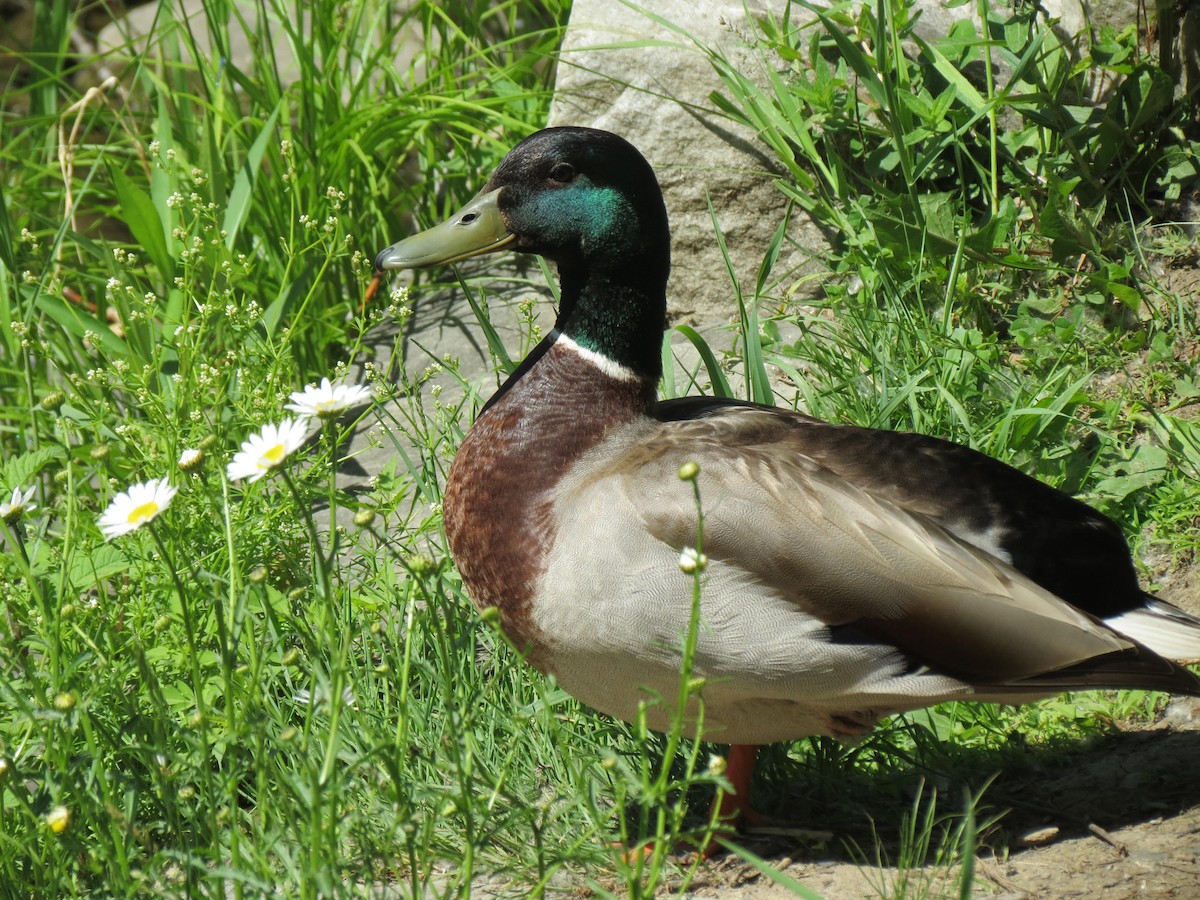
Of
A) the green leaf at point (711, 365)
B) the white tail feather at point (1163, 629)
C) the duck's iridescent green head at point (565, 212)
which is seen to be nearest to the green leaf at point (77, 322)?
the duck's iridescent green head at point (565, 212)

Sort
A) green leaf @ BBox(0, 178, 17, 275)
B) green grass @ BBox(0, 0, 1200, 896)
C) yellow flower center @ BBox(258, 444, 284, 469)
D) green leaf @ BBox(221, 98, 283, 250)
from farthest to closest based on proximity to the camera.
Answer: green leaf @ BBox(221, 98, 283, 250)
green leaf @ BBox(0, 178, 17, 275)
green grass @ BBox(0, 0, 1200, 896)
yellow flower center @ BBox(258, 444, 284, 469)

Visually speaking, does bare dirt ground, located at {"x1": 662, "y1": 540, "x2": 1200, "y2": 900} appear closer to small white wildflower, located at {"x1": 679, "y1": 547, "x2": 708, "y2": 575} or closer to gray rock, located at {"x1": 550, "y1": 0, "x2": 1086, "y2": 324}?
small white wildflower, located at {"x1": 679, "y1": 547, "x2": 708, "y2": 575}

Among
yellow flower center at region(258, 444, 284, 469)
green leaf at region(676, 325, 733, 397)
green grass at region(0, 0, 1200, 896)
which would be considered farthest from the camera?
green leaf at region(676, 325, 733, 397)

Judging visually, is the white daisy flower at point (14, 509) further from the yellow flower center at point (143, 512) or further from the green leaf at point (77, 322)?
the green leaf at point (77, 322)

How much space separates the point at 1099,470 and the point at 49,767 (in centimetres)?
251

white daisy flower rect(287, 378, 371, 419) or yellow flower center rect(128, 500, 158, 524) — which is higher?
white daisy flower rect(287, 378, 371, 419)

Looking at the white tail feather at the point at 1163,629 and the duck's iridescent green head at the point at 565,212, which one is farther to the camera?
the duck's iridescent green head at the point at 565,212

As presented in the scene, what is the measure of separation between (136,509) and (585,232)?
3.92 ft

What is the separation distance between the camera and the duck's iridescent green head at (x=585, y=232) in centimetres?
272

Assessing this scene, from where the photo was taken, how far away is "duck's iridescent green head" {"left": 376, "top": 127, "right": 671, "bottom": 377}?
272 centimetres

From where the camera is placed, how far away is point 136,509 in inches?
73.1

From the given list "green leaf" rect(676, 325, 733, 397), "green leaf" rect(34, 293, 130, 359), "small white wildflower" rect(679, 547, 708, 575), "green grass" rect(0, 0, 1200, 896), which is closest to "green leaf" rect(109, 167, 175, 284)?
"green grass" rect(0, 0, 1200, 896)

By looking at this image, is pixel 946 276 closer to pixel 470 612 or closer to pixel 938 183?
pixel 938 183

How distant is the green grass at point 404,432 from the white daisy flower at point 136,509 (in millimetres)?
29
